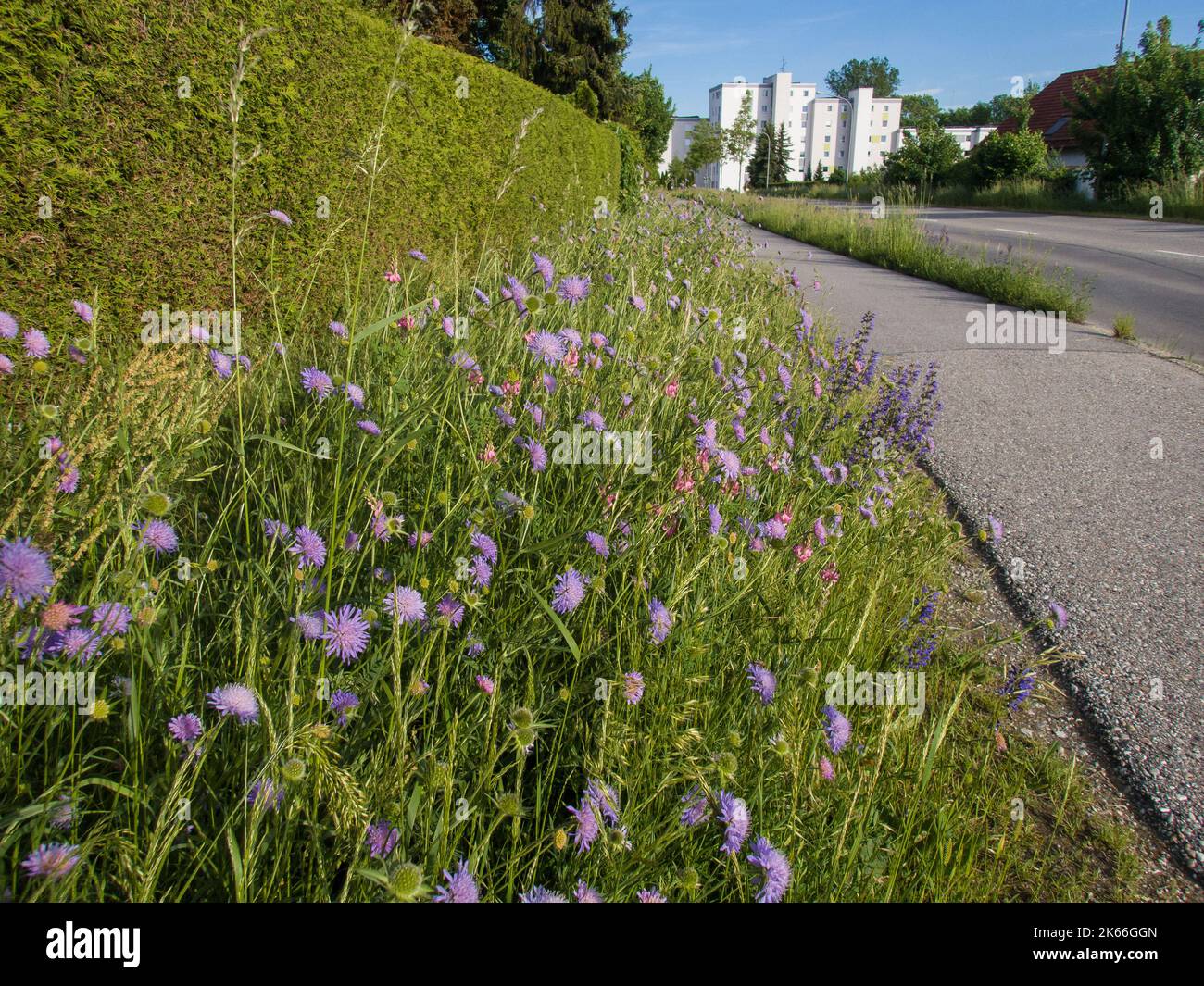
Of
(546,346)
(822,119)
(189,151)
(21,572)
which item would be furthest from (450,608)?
(822,119)

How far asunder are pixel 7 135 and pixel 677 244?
6.13 meters

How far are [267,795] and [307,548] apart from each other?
1.82 ft

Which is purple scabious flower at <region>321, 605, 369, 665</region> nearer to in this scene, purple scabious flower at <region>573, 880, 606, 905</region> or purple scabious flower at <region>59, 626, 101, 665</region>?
purple scabious flower at <region>59, 626, 101, 665</region>

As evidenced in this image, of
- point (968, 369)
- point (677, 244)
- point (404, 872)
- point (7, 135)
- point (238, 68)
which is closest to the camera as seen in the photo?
point (404, 872)

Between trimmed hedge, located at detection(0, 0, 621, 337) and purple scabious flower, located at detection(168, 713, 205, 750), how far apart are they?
93 centimetres

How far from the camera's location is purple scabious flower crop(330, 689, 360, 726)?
1357 millimetres

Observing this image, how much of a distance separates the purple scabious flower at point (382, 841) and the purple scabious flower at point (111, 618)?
52cm

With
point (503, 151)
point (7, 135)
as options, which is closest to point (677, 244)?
point (503, 151)

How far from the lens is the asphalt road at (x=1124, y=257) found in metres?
8.77

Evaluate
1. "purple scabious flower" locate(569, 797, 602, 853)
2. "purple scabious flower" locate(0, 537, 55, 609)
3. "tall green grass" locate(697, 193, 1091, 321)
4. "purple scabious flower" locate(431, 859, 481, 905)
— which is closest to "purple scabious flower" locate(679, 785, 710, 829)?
"purple scabious flower" locate(569, 797, 602, 853)

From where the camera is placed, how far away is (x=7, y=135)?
2.56 metres

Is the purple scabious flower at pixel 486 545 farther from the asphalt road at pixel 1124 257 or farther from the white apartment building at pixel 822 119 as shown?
the white apartment building at pixel 822 119

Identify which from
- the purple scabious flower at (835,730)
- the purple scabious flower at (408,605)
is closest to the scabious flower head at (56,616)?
the purple scabious flower at (408,605)
